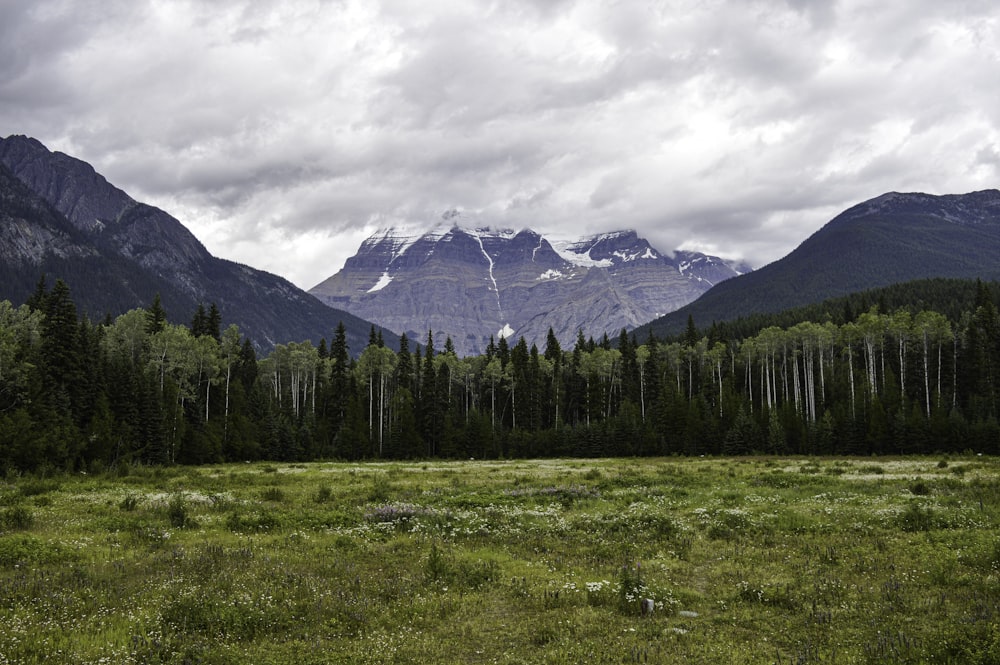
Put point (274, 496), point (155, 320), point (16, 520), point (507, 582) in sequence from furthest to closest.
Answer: point (155, 320) < point (274, 496) < point (16, 520) < point (507, 582)

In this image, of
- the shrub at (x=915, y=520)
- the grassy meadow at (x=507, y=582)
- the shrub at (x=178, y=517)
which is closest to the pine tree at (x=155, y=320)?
the grassy meadow at (x=507, y=582)

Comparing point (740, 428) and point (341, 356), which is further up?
point (341, 356)

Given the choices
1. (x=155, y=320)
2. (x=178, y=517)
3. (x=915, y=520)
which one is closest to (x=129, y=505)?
(x=178, y=517)

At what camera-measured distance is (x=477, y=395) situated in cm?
13038

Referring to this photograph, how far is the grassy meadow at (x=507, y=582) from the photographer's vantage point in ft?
35.7

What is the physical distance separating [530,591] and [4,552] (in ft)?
49.4

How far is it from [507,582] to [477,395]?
115 m

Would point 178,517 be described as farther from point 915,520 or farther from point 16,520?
point 915,520

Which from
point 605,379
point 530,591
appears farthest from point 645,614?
point 605,379

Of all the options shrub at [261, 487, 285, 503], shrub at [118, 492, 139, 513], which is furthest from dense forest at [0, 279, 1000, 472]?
shrub at [261, 487, 285, 503]

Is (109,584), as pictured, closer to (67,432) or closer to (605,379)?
(67,432)

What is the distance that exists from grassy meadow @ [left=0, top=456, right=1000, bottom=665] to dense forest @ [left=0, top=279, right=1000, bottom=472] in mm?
41120

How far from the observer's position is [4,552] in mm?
16594

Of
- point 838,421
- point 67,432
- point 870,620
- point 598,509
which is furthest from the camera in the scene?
point 838,421
